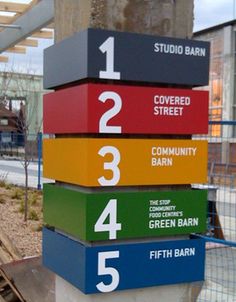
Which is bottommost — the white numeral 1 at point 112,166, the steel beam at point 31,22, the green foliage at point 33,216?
the green foliage at point 33,216

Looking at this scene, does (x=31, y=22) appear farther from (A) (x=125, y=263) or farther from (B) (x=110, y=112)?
(A) (x=125, y=263)

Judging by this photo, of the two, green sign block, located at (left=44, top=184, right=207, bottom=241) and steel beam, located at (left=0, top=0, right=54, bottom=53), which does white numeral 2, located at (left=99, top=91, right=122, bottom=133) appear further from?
steel beam, located at (left=0, top=0, right=54, bottom=53)

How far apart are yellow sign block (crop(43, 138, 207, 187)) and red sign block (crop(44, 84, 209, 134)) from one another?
87mm

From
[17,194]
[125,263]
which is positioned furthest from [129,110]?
[17,194]

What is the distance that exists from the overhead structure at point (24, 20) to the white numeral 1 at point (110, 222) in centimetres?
541

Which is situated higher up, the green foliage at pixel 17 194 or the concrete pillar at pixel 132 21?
the concrete pillar at pixel 132 21

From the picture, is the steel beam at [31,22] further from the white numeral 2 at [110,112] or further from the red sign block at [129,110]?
the white numeral 2 at [110,112]

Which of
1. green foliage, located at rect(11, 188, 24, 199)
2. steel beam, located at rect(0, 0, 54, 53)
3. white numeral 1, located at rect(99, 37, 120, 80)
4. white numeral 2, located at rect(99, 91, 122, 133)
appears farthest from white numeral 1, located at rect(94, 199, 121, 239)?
green foliage, located at rect(11, 188, 24, 199)

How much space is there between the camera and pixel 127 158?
344 centimetres

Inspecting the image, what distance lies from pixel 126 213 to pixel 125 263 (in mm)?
361

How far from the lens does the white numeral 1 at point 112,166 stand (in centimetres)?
335

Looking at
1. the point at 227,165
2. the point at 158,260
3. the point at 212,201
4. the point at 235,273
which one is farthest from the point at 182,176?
the point at 235,273

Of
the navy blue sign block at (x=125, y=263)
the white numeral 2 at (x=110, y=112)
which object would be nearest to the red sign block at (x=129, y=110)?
the white numeral 2 at (x=110, y=112)

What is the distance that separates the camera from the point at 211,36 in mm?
23938
